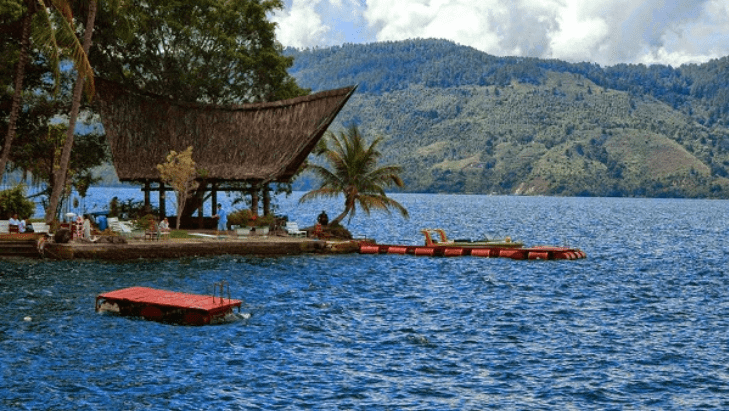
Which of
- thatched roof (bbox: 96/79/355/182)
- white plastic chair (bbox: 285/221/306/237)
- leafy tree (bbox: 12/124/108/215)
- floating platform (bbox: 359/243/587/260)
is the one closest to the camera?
white plastic chair (bbox: 285/221/306/237)

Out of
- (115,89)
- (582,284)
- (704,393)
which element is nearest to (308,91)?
(115,89)

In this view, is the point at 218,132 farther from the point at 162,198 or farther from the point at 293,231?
the point at 293,231

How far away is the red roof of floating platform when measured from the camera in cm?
2920

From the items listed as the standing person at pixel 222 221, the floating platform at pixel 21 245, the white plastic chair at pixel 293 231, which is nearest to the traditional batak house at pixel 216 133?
the white plastic chair at pixel 293 231

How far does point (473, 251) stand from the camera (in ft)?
177

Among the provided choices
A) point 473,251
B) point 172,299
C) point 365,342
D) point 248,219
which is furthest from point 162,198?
point 365,342

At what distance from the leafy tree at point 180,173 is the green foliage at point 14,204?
7.94 meters

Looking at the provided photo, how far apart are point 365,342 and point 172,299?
7542 millimetres

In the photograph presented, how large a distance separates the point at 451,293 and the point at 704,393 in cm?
1763

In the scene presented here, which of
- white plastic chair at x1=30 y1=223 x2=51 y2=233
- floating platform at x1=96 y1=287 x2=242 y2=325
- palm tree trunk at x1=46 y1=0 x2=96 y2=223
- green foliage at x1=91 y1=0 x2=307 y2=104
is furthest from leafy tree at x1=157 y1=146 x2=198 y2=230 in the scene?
floating platform at x1=96 y1=287 x2=242 y2=325

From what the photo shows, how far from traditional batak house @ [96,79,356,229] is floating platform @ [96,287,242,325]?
21.9 m

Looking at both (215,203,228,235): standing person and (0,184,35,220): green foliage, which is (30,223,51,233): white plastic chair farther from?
(215,203,228,235): standing person

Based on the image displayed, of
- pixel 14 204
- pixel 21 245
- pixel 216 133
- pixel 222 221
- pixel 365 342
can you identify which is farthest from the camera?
pixel 216 133

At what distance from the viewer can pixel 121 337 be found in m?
26.9
